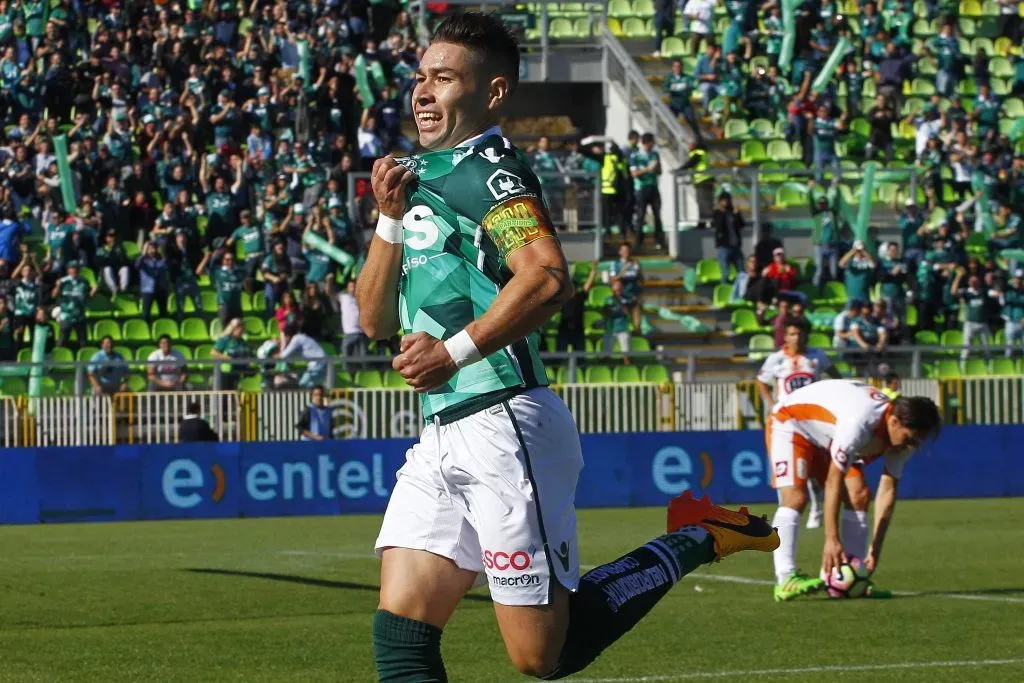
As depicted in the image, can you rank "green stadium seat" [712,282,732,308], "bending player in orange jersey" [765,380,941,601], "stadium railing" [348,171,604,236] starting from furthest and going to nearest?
"green stadium seat" [712,282,732,308] → "stadium railing" [348,171,604,236] → "bending player in orange jersey" [765,380,941,601]

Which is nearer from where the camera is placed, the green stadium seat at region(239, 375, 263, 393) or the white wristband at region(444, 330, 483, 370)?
the white wristband at region(444, 330, 483, 370)

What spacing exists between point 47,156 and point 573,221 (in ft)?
26.5

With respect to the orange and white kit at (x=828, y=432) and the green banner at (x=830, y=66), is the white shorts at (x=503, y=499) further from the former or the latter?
the green banner at (x=830, y=66)

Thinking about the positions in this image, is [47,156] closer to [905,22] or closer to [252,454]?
[252,454]

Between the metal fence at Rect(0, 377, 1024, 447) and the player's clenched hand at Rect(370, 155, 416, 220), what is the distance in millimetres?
16785

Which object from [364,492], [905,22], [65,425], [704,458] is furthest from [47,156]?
[905,22]

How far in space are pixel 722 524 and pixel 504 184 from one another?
169cm

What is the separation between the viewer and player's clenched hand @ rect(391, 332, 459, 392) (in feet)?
15.3

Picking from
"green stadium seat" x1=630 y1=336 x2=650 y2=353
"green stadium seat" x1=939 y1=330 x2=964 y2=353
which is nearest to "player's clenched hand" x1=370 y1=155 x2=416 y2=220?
"green stadium seat" x1=630 y1=336 x2=650 y2=353

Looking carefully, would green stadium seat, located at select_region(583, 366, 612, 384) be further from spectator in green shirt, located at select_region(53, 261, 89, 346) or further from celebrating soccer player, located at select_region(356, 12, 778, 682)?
celebrating soccer player, located at select_region(356, 12, 778, 682)

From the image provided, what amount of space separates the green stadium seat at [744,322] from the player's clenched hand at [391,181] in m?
22.3

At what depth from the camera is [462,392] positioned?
5.16m

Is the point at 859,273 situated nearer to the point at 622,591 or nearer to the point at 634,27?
the point at 634,27

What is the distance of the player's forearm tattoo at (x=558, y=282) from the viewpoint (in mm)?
4805
